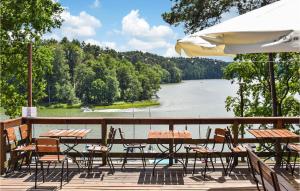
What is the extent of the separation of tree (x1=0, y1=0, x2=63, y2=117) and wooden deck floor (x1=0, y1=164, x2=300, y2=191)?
38.3 feet

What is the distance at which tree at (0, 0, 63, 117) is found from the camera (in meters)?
16.9

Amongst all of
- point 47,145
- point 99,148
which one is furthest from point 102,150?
point 47,145

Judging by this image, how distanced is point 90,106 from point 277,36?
68399 millimetres

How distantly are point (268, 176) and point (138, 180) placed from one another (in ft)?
10.0

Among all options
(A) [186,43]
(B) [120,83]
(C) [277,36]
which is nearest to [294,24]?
(C) [277,36]

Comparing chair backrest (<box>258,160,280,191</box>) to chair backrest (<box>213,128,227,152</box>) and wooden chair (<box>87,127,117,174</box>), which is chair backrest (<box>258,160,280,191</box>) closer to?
chair backrest (<box>213,128,227,152</box>)

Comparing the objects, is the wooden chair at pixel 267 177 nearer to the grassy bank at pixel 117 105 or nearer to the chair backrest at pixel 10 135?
the chair backrest at pixel 10 135

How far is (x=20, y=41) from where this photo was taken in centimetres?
1764

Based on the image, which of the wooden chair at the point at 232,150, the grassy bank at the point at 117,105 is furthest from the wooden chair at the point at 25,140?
the grassy bank at the point at 117,105

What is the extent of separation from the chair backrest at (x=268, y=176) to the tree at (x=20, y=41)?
1507 cm

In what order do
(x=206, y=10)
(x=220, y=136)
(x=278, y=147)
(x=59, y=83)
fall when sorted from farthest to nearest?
(x=59, y=83)
(x=206, y=10)
(x=278, y=147)
(x=220, y=136)

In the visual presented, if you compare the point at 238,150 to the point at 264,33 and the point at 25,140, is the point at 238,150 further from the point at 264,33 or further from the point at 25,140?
the point at 25,140

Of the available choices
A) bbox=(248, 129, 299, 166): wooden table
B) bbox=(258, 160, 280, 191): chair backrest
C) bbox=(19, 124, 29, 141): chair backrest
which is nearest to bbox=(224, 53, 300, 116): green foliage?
bbox=(248, 129, 299, 166): wooden table

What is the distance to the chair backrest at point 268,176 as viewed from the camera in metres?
3.08
